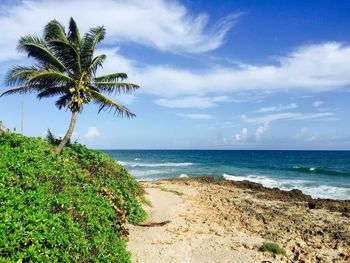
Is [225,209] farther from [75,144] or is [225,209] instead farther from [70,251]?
[70,251]

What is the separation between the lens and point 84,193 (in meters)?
9.39

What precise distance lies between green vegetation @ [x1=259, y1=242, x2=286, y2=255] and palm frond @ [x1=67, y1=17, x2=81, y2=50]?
41.2 feet

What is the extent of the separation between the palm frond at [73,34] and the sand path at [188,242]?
9.21m

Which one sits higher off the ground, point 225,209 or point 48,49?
point 48,49

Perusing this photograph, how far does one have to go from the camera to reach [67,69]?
16547mm

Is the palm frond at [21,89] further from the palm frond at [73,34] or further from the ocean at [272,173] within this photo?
the ocean at [272,173]

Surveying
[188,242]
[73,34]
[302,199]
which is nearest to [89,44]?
[73,34]

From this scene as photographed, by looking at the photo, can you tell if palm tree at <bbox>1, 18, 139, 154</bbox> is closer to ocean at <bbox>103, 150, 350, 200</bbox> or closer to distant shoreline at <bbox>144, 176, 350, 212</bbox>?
distant shoreline at <bbox>144, 176, 350, 212</bbox>

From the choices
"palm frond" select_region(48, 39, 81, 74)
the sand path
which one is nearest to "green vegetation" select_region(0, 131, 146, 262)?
the sand path

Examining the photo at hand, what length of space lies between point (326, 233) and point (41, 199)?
11.4 metres

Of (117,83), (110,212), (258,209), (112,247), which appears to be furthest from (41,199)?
(258,209)

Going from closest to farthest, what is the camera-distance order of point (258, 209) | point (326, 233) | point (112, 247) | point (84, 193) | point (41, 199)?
point (41, 199), point (112, 247), point (84, 193), point (326, 233), point (258, 209)

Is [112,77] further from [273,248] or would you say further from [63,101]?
[273,248]

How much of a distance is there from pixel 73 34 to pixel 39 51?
1.90 meters
